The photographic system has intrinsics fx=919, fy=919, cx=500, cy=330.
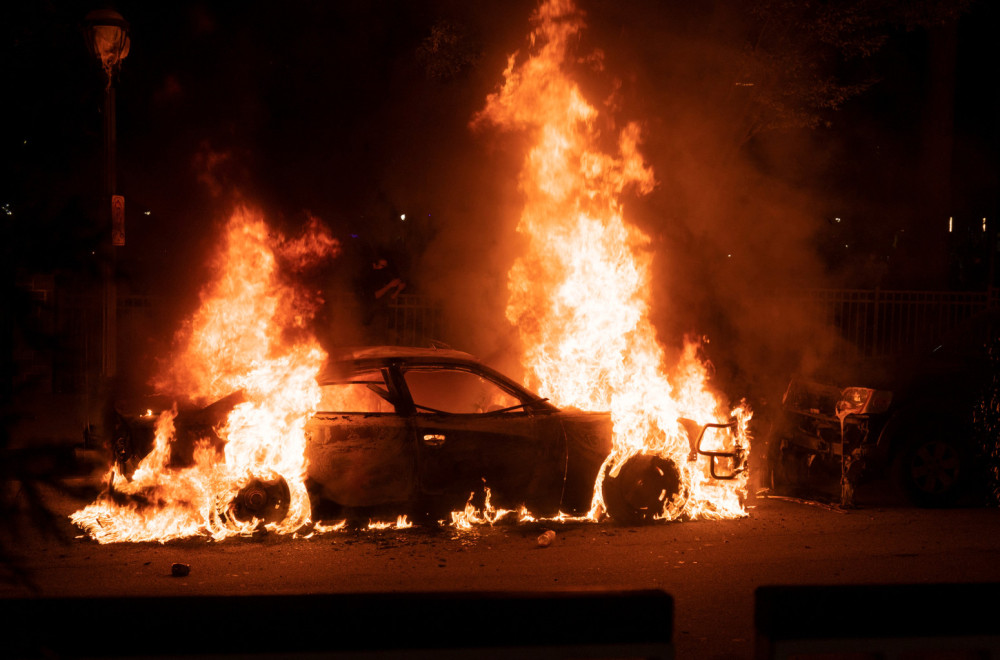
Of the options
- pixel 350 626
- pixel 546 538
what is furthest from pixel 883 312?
pixel 350 626

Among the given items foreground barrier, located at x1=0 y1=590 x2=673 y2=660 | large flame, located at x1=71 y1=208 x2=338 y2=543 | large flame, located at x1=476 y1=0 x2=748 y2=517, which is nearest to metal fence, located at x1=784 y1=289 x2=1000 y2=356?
large flame, located at x1=476 y1=0 x2=748 y2=517

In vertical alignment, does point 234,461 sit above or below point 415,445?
below

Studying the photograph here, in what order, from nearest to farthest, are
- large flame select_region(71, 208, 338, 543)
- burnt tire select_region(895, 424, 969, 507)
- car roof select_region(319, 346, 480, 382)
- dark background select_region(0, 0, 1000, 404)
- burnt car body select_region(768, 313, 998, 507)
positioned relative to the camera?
large flame select_region(71, 208, 338, 543)
car roof select_region(319, 346, 480, 382)
burnt car body select_region(768, 313, 998, 507)
burnt tire select_region(895, 424, 969, 507)
dark background select_region(0, 0, 1000, 404)

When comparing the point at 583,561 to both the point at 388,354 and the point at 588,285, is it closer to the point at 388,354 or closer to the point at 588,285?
the point at 388,354

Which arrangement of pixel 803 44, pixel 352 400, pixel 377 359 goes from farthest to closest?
pixel 803 44 → pixel 352 400 → pixel 377 359

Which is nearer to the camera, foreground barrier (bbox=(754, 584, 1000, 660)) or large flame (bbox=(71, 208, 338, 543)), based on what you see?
foreground barrier (bbox=(754, 584, 1000, 660))

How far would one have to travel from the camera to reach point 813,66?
17484 millimetres

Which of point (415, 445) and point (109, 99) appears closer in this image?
point (415, 445)

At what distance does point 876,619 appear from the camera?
2.49 meters

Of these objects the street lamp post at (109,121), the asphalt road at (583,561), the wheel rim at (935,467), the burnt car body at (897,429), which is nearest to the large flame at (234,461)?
the asphalt road at (583,561)

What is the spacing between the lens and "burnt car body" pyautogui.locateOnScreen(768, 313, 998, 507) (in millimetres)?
7938

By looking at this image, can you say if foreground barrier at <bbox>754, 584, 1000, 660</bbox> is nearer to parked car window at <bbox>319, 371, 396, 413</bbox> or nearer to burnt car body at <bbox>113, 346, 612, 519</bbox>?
burnt car body at <bbox>113, 346, 612, 519</bbox>

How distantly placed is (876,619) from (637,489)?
485 centimetres

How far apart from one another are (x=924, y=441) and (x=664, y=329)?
211 inches
